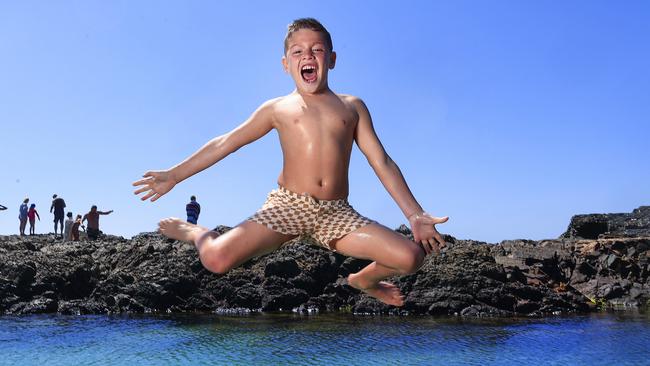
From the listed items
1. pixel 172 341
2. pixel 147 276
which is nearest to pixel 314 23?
pixel 172 341

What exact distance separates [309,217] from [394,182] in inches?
23.3

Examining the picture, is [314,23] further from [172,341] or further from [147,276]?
[147,276]

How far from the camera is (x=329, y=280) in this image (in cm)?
1862

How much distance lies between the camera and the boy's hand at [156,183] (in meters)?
4.65

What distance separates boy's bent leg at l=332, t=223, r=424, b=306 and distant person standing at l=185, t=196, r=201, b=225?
45.2 ft

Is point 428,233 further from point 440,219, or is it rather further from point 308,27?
point 308,27

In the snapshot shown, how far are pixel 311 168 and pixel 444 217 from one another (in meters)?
1.02

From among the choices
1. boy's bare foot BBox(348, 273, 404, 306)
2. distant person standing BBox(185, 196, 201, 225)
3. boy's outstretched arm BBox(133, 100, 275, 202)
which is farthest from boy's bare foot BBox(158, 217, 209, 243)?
distant person standing BBox(185, 196, 201, 225)

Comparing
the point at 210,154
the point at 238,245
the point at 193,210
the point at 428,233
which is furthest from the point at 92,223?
the point at 428,233

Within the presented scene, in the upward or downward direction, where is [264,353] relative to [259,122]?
downward

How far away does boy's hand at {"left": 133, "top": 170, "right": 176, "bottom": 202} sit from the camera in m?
4.65

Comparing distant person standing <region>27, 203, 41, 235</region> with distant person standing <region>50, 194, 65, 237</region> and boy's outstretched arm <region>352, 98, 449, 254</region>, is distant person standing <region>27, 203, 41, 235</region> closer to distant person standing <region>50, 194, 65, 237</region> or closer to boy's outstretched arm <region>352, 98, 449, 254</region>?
distant person standing <region>50, 194, 65, 237</region>

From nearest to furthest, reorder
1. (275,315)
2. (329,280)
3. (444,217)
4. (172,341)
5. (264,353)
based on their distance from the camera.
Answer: (444,217), (264,353), (172,341), (275,315), (329,280)

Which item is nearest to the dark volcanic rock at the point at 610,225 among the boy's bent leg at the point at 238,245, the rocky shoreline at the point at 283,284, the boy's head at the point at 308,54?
the rocky shoreline at the point at 283,284
